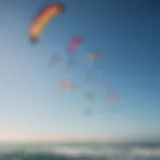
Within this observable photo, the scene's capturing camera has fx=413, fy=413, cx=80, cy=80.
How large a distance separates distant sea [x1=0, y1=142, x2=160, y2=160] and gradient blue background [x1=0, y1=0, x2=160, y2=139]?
52 millimetres

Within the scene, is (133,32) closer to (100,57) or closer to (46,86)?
(100,57)

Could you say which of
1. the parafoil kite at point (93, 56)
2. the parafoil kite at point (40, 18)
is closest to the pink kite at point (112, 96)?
the parafoil kite at point (93, 56)

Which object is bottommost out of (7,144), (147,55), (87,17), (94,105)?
(7,144)

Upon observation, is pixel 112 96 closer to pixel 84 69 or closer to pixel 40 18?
pixel 84 69

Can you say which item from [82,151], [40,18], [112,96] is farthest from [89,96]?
[40,18]

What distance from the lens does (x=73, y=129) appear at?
65.5 inches

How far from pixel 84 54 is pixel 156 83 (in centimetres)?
32

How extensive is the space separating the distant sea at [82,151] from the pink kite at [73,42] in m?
0.39

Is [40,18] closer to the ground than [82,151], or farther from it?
farther from it

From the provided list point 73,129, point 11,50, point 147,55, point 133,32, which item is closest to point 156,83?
point 147,55

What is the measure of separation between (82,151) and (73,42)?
0.44 meters

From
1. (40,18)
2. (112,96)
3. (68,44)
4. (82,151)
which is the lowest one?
(82,151)

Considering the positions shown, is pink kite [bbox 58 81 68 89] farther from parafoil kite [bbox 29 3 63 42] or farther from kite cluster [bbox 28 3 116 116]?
parafoil kite [bbox 29 3 63 42]

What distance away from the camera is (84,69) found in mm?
1689
